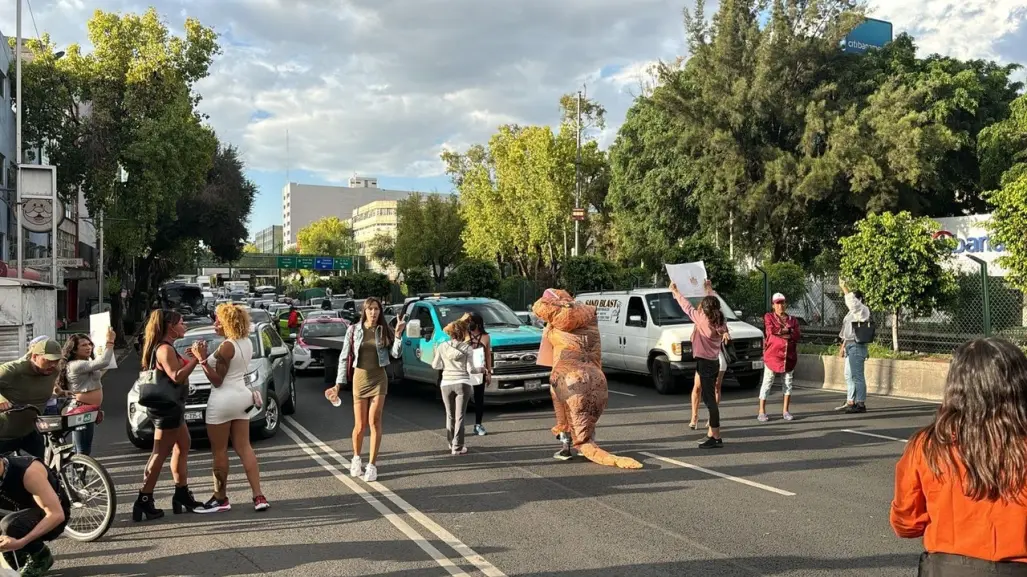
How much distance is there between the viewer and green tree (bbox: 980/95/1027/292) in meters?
13.1

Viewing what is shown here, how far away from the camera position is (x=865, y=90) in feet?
94.9

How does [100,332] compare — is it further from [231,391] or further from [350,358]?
[350,358]

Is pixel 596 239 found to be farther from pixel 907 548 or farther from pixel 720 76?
pixel 907 548

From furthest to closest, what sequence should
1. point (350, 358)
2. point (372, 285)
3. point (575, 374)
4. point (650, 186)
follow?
point (372, 285)
point (650, 186)
point (575, 374)
point (350, 358)

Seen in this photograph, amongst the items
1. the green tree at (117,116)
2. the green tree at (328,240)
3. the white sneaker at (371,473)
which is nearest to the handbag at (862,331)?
the white sneaker at (371,473)

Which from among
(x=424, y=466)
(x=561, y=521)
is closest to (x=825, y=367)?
(x=424, y=466)

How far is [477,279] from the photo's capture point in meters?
34.6

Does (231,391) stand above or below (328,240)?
below

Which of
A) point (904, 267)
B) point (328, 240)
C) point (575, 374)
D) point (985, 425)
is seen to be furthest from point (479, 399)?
point (328, 240)

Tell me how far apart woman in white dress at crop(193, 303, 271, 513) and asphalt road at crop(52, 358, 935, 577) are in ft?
1.94

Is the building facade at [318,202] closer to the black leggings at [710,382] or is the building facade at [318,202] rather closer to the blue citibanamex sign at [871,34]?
the blue citibanamex sign at [871,34]

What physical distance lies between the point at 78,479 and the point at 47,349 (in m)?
1.11

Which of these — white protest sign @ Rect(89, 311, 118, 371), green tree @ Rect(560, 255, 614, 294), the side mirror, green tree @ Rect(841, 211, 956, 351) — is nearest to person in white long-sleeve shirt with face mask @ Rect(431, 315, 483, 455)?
the side mirror

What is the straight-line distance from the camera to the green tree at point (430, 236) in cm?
6172
